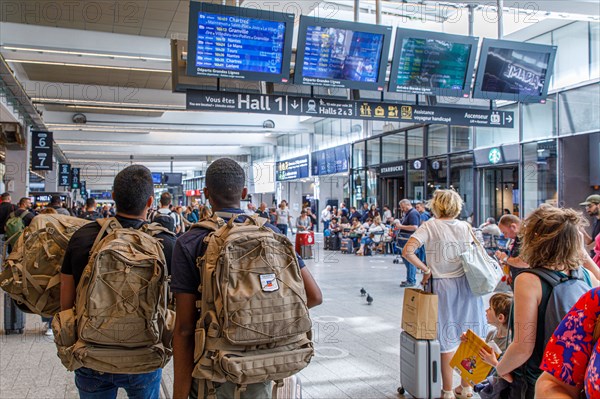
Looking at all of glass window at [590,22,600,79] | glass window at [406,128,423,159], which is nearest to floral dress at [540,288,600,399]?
glass window at [590,22,600,79]

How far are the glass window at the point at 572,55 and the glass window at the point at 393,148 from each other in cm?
745

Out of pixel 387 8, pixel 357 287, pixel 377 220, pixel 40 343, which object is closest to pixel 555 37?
pixel 387 8

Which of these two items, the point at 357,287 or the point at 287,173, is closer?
the point at 357,287

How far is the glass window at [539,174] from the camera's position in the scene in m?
13.3

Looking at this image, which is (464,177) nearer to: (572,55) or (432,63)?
(572,55)

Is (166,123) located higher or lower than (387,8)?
lower

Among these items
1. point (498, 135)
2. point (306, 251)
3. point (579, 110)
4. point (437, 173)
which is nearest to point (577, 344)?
point (579, 110)

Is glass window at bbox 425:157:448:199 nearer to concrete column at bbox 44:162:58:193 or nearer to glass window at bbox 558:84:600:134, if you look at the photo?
glass window at bbox 558:84:600:134

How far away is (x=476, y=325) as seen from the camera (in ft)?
12.9

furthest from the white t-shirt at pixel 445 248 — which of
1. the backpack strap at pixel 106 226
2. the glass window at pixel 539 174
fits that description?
the glass window at pixel 539 174

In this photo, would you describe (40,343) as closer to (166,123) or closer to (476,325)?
(476,325)

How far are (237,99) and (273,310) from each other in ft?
22.5

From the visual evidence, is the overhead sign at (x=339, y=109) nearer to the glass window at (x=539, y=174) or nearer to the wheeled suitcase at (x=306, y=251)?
the glass window at (x=539, y=174)

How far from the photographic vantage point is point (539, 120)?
45.0 ft
